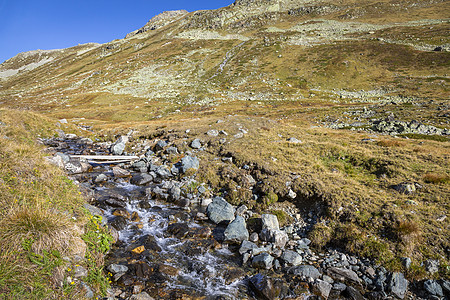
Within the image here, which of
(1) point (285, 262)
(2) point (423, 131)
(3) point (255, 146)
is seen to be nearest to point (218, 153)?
(3) point (255, 146)

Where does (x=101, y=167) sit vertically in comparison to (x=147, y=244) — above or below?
above

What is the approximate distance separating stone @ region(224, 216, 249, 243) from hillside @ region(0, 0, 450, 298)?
242 cm

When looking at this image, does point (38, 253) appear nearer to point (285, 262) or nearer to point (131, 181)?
point (285, 262)

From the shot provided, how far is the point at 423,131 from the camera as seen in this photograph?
106 ft

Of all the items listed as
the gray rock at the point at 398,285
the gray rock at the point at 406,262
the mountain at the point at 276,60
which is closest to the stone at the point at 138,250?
the gray rock at the point at 398,285

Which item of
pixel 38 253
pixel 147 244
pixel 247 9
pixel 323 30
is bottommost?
pixel 147 244

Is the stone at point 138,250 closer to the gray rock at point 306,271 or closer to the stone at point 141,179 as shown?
the gray rock at point 306,271

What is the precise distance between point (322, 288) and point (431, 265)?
192 inches

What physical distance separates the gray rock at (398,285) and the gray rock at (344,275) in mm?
1165

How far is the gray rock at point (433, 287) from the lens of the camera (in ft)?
27.2

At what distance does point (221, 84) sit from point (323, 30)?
90940 mm

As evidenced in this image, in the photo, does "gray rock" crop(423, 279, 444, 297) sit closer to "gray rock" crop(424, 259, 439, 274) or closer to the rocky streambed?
the rocky streambed

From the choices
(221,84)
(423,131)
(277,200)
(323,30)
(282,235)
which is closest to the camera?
(282,235)

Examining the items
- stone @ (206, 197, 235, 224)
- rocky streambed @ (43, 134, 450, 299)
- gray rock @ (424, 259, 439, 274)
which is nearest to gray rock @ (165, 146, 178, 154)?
rocky streambed @ (43, 134, 450, 299)
